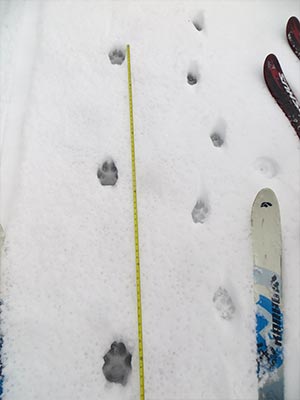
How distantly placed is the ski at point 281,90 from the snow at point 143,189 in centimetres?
6

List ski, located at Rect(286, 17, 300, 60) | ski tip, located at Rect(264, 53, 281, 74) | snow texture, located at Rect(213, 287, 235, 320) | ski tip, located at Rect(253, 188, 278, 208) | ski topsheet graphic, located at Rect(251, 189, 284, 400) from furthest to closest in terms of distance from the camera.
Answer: ski, located at Rect(286, 17, 300, 60) → ski tip, located at Rect(264, 53, 281, 74) → ski tip, located at Rect(253, 188, 278, 208) → snow texture, located at Rect(213, 287, 235, 320) → ski topsheet graphic, located at Rect(251, 189, 284, 400)

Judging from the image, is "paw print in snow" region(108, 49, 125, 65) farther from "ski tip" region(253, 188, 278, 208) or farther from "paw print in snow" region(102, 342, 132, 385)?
"paw print in snow" region(102, 342, 132, 385)

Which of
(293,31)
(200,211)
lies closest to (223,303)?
(200,211)

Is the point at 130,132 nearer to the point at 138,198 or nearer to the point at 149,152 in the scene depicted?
the point at 149,152

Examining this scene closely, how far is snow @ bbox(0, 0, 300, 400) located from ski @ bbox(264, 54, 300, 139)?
0.06m

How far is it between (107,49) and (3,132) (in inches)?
39.6

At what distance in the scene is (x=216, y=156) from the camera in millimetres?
2523

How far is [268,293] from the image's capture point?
202 centimetres

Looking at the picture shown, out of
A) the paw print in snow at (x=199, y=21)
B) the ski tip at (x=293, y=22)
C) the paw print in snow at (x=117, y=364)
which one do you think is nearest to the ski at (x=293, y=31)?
the ski tip at (x=293, y=22)

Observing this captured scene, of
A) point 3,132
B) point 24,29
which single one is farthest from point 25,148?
point 24,29

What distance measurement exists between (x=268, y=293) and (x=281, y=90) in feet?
4.77

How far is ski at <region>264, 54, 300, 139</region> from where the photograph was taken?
8.81 feet

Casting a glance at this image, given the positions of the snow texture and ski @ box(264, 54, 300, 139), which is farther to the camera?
ski @ box(264, 54, 300, 139)

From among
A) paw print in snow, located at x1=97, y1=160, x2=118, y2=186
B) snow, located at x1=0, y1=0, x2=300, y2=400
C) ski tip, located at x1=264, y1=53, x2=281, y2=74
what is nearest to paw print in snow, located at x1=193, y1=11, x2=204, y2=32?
snow, located at x1=0, y1=0, x2=300, y2=400
